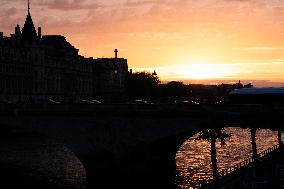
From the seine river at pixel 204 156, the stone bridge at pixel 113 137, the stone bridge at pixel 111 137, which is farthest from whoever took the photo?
the seine river at pixel 204 156

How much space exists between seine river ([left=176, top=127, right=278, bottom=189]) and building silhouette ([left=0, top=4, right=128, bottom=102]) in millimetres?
29649

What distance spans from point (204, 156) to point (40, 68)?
208 feet

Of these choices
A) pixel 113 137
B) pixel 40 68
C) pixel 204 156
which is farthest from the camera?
pixel 40 68

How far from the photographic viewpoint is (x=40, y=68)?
13212 cm

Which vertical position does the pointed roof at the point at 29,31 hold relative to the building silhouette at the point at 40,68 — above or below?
above

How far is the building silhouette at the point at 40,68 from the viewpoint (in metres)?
121

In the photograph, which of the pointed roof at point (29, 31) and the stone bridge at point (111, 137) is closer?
the stone bridge at point (111, 137)

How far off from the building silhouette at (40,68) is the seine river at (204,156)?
2965 cm

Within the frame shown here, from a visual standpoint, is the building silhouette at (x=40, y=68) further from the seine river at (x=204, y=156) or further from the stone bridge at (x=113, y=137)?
the stone bridge at (x=113, y=137)

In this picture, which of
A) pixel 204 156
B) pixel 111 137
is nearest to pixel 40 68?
pixel 204 156

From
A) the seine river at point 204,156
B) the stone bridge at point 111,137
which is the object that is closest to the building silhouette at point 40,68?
the seine river at point 204,156

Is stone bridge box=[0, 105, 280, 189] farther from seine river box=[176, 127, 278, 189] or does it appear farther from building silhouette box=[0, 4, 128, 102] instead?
building silhouette box=[0, 4, 128, 102]

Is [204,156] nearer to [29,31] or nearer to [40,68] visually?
[40,68]

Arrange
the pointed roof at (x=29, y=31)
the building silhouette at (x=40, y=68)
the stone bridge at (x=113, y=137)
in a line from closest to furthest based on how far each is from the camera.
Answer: the stone bridge at (x=113, y=137)
the building silhouette at (x=40, y=68)
the pointed roof at (x=29, y=31)
